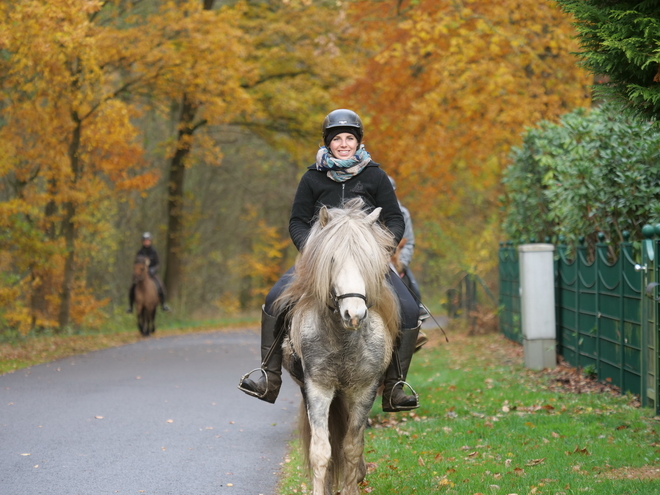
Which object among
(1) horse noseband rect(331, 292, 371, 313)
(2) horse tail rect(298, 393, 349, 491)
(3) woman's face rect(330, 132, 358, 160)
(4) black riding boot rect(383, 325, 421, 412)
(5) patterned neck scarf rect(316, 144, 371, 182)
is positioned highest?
(3) woman's face rect(330, 132, 358, 160)

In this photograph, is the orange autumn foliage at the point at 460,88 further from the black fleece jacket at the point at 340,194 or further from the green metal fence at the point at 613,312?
the black fleece jacket at the point at 340,194

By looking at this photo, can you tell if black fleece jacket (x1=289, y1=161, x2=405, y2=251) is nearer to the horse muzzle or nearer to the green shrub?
the horse muzzle

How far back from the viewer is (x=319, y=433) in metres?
5.25

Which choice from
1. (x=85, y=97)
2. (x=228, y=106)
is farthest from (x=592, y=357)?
(x=228, y=106)

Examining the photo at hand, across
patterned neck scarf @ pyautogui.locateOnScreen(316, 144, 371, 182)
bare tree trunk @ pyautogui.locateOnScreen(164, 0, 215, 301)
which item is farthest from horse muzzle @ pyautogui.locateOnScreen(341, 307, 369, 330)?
bare tree trunk @ pyautogui.locateOnScreen(164, 0, 215, 301)

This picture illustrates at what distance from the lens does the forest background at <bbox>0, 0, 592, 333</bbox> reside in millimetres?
18609

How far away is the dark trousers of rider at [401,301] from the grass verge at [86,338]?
28.6ft

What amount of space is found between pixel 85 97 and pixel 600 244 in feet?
41.3

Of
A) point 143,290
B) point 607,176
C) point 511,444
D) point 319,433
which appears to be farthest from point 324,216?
point 143,290

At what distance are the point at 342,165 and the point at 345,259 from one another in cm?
111

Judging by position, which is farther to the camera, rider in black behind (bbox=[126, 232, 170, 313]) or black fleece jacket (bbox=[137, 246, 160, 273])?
black fleece jacket (bbox=[137, 246, 160, 273])

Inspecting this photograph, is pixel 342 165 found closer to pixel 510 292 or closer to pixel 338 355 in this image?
pixel 338 355

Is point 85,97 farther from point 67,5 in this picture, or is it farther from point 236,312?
point 236,312

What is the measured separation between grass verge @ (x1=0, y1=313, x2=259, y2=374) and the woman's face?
9.17 metres
